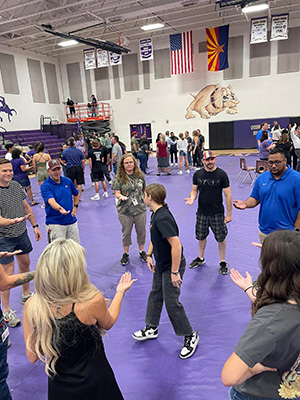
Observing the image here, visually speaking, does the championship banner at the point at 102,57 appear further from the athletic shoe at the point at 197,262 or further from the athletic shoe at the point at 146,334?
the athletic shoe at the point at 146,334

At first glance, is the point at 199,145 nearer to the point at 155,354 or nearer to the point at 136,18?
the point at 136,18

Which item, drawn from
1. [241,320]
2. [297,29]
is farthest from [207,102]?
[241,320]

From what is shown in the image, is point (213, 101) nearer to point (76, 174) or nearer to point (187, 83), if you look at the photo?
point (187, 83)

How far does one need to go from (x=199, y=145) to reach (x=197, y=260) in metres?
9.35

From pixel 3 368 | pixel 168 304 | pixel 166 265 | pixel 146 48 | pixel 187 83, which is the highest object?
pixel 146 48

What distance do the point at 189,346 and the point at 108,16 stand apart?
57.2 ft

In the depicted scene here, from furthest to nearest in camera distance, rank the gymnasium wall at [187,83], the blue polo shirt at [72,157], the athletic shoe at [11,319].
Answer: the gymnasium wall at [187,83], the blue polo shirt at [72,157], the athletic shoe at [11,319]

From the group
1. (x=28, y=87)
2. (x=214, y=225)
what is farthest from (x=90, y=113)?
(x=214, y=225)

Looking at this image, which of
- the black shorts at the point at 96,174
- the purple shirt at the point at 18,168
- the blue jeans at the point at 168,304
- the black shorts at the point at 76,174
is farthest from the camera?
the black shorts at the point at 96,174

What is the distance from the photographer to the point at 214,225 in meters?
4.25

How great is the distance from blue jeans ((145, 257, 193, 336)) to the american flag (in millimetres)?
17639

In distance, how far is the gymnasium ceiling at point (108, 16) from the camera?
14250 millimetres

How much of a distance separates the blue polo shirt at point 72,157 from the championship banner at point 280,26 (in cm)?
1383

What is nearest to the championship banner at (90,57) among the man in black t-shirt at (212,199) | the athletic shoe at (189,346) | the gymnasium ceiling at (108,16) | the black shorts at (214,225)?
the gymnasium ceiling at (108,16)
